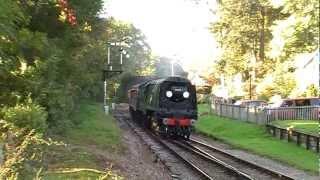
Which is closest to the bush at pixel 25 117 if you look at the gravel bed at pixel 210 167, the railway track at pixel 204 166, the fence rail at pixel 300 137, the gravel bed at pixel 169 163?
the gravel bed at pixel 169 163

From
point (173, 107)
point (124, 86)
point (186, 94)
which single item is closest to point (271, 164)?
point (173, 107)

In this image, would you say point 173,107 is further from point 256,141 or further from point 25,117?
point 25,117

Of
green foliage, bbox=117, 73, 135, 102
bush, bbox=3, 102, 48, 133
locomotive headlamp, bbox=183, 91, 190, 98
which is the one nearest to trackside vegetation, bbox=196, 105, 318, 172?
locomotive headlamp, bbox=183, 91, 190, 98

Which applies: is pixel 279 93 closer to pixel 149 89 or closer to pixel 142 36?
pixel 149 89

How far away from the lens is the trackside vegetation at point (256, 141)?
831 inches

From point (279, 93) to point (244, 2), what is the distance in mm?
11467

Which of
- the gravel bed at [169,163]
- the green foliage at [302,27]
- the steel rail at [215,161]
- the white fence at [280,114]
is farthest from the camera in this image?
the white fence at [280,114]

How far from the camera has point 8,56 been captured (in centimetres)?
1586

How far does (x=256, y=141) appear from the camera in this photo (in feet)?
93.7

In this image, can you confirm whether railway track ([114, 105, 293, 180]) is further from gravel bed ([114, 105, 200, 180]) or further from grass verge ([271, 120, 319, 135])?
grass verge ([271, 120, 319, 135])

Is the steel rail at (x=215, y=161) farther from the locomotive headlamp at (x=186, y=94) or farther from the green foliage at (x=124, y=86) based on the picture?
the green foliage at (x=124, y=86)

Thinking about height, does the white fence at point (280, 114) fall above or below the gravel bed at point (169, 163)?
above

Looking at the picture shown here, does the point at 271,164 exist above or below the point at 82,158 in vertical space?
below

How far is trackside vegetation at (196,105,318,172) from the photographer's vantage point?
69.2 feet
